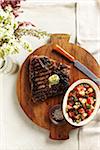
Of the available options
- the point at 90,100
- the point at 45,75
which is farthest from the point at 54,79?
the point at 90,100

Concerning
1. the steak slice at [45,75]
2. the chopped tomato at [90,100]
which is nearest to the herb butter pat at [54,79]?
the steak slice at [45,75]

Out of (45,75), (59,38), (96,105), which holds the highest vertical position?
(59,38)

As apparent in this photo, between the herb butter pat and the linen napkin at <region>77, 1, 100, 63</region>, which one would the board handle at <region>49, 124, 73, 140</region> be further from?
the linen napkin at <region>77, 1, 100, 63</region>

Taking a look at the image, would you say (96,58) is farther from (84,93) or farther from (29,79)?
(29,79)

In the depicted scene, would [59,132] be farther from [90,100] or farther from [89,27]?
[89,27]

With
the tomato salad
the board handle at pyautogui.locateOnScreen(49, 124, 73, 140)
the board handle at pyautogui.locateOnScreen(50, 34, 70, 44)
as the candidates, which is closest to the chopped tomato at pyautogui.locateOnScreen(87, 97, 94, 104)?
the tomato salad

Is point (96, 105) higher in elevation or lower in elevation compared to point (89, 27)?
lower

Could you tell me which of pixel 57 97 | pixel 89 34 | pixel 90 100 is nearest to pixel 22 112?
pixel 57 97

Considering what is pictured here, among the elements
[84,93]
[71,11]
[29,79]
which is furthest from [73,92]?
[71,11]
